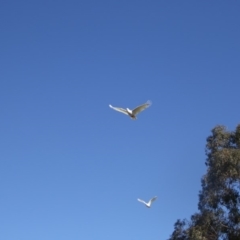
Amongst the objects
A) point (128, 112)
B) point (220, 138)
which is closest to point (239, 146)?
point (220, 138)

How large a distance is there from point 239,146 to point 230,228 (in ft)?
18.4

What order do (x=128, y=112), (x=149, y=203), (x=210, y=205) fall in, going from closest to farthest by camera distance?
(x=128, y=112) → (x=149, y=203) → (x=210, y=205)

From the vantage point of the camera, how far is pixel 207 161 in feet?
130

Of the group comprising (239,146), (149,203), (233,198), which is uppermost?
(239,146)

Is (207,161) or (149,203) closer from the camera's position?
(149,203)

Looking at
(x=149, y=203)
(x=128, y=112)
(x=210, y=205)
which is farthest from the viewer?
(x=210, y=205)

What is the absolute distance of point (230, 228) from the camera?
36.9 metres

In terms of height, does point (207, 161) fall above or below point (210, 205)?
above

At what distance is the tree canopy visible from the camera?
36.6m

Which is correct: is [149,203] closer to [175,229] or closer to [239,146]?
[175,229]

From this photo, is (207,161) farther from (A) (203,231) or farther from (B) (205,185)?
(A) (203,231)

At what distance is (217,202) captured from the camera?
124 ft

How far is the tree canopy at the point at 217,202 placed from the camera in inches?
1441

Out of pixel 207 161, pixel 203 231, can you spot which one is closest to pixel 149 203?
pixel 203 231
